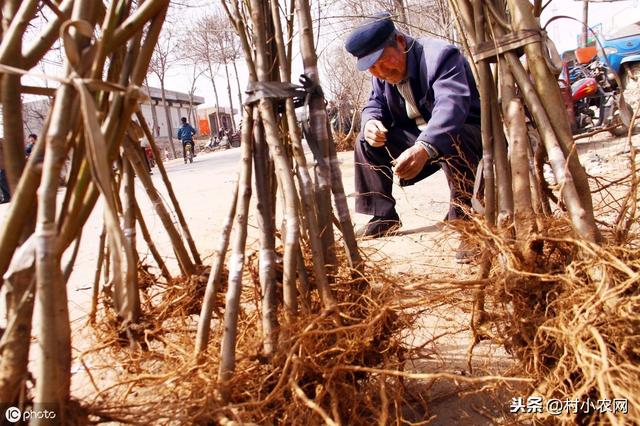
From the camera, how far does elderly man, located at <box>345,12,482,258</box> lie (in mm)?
2299

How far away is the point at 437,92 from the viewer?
7.98 feet

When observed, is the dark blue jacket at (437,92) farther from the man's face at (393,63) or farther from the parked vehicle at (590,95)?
the parked vehicle at (590,95)

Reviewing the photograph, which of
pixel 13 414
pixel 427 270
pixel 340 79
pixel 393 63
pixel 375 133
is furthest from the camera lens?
pixel 340 79

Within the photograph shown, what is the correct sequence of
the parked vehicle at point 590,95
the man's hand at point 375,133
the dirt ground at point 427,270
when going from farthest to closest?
1. the parked vehicle at point 590,95
2. the man's hand at point 375,133
3. the dirt ground at point 427,270

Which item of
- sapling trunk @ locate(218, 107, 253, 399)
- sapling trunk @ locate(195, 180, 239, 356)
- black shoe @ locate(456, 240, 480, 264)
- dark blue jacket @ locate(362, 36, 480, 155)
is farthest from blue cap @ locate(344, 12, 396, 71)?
sapling trunk @ locate(195, 180, 239, 356)

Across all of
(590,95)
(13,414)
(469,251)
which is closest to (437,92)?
(469,251)

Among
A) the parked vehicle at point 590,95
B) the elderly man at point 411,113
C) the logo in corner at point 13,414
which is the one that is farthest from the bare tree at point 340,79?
the logo in corner at point 13,414

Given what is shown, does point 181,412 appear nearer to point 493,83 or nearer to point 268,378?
point 268,378

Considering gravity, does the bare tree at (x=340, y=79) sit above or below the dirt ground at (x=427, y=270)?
above

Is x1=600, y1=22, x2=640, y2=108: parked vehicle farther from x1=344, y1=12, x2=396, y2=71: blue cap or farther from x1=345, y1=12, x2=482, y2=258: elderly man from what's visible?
x1=344, y1=12, x2=396, y2=71: blue cap

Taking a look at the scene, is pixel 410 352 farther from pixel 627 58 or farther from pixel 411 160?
pixel 627 58

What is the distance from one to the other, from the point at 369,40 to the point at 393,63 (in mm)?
218

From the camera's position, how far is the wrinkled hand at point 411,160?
2.24 m

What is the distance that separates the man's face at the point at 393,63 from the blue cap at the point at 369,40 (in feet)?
0.16
